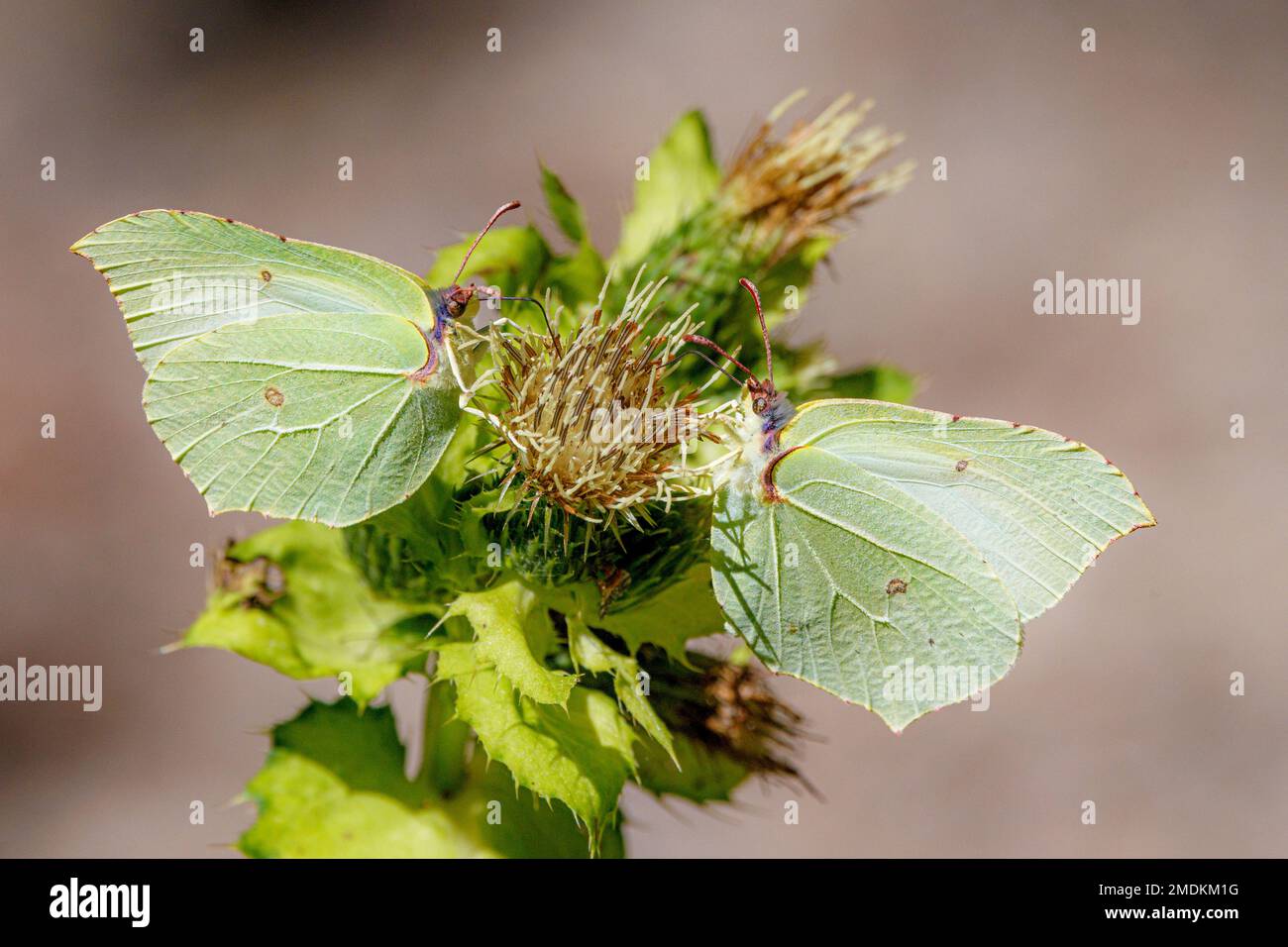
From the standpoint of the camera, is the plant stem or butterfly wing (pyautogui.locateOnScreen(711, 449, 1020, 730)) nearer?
butterfly wing (pyautogui.locateOnScreen(711, 449, 1020, 730))

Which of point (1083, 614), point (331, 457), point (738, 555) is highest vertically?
point (331, 457)

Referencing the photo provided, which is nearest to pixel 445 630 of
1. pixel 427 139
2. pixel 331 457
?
pixel 331 457

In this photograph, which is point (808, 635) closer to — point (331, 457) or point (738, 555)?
point (738, 555)

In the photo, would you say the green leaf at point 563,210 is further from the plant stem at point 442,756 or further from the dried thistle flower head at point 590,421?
the plant stem at point 442,756

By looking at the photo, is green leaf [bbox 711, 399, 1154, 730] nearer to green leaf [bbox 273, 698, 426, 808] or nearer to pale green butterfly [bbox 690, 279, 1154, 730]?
pale green butterfly [bbox 690, 279, 1154, 730]

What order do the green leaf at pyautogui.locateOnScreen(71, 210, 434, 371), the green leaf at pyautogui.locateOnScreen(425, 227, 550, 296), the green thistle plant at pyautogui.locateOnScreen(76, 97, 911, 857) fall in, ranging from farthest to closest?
the green leaf at pyautogui.locateOnScreen(425, 227, 550, 296)
the green thistle plant at pyautogui.locateOnScreen(76, 97, 911, 857)
the green leaf at pyautogui.locateOnScreen(71, 210, 434, 371)

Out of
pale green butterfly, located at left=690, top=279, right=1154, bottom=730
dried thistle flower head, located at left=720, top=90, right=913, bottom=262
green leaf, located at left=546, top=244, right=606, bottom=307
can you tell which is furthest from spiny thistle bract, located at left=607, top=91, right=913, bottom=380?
pale green butterfly, located at left=690, top=279, right=1154, bottom=730

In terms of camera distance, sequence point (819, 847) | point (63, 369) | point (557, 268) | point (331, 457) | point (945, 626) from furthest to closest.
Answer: point (819, 847) → point (63, 369) → point (557, 268) → point (945, 626) → point (331, 457)
